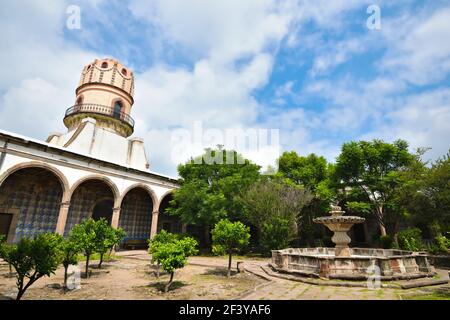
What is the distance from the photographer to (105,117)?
21.7m

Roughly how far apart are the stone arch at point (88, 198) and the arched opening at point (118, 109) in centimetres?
734

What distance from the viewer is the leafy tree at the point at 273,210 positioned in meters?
15.7

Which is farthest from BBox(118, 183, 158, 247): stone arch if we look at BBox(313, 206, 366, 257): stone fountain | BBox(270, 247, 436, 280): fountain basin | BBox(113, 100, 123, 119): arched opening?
BBox(270, 247, 436, 280): fountain basin

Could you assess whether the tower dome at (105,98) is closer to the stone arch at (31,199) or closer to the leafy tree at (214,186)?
the stone arch at (31,199)

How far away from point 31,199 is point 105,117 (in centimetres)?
903

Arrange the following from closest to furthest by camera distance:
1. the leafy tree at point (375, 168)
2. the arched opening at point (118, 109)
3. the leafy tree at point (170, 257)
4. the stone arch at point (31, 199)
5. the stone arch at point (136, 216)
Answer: the leafy tree at point (170, 257) → the stone arch at point (31, 199) → the leafy tree at point (375, 168) → the stone arch at point (136, 216) → the arched opening at point (118, 109)

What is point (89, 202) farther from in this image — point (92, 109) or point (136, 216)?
point (92, 109)

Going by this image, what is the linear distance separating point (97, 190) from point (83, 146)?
369 cm

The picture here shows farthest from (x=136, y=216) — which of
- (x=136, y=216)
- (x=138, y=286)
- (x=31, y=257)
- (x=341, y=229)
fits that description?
(x=341, y=229)

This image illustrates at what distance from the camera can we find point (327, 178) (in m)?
21.5

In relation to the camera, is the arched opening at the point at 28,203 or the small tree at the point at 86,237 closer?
the small tree at the point at 86,237

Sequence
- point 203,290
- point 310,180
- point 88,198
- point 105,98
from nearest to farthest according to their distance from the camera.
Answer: point 203,290 → point 88,198 → point 310,180 → point 105,98

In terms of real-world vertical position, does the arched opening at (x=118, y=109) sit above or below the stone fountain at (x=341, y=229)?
above

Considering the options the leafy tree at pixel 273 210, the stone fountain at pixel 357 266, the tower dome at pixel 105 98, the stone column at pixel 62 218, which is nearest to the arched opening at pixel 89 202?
the stone column at pixel 62 218
